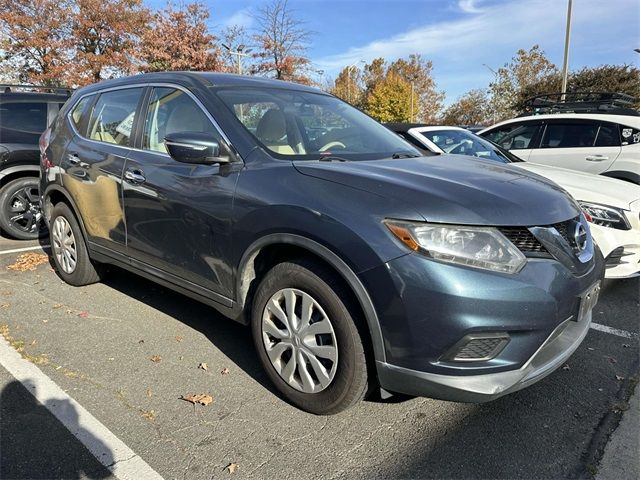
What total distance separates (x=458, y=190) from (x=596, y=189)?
2983mm

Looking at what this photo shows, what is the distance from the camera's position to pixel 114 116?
384cm

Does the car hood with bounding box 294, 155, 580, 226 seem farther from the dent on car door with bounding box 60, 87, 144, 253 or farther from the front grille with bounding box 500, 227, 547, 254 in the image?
the dent on car door with bounding box 60, 87, 144, 253

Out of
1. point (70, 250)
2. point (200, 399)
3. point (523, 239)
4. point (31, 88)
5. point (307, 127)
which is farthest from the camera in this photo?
point (31, 88)

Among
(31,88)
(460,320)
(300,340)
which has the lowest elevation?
(300,340)

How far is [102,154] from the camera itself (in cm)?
371

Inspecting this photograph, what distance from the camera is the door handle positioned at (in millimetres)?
3275

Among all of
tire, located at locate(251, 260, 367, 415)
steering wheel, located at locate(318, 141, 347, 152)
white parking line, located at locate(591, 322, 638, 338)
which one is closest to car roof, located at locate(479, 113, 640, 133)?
white parking line, located at locate(591, 322, 638, 338)

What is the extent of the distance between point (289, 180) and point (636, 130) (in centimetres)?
653

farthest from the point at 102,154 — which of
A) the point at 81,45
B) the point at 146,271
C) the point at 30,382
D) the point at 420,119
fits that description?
the point at 420,119

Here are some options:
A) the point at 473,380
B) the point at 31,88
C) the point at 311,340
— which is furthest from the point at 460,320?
the point at 31,88

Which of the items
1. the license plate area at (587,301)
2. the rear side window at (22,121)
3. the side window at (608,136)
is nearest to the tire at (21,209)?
the rear side window at (22,121)

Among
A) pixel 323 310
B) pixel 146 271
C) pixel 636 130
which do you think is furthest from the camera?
pixel 636 130

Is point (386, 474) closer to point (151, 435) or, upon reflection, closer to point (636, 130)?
point (151, 435)

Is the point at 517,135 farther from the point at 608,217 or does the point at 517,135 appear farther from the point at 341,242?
the point at 341,242
